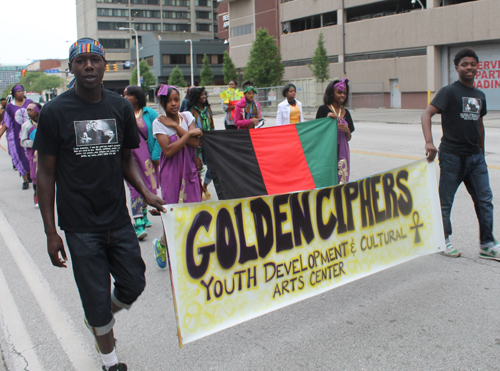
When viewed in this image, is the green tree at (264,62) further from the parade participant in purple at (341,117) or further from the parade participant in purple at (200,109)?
the parade participant in purple at (341,117)

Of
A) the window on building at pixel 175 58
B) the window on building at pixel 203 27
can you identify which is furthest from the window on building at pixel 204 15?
the window on building at pixel 175 58

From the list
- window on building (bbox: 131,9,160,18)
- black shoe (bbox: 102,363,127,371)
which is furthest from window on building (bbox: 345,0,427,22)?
window on building (bbox: 131,9,160,18)

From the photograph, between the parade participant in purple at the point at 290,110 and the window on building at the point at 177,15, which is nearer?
the parade participant in purple at the point at 290,110

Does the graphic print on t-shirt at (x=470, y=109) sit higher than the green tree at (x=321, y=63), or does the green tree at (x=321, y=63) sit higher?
the green tree at (x=321, y=63)

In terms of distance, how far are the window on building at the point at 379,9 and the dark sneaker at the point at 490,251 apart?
→ 1383 inches

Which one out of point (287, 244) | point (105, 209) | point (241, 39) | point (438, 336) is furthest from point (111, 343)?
point (241, 39)

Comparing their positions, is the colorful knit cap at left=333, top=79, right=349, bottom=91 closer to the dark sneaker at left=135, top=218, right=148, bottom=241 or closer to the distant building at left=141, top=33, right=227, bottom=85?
the dark sneaker at left=135, top=218, right=148, bottom=241

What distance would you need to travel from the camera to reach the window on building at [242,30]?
58406mm

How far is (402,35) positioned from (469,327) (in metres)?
35.9

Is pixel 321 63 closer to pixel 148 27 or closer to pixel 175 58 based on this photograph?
pixel 175 58

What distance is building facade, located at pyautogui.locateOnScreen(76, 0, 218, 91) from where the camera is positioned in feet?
364

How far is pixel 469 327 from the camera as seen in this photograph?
12.5 feet

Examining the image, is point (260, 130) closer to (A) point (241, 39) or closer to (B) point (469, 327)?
(B) point (469, 327)

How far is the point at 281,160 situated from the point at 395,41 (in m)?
34.3
